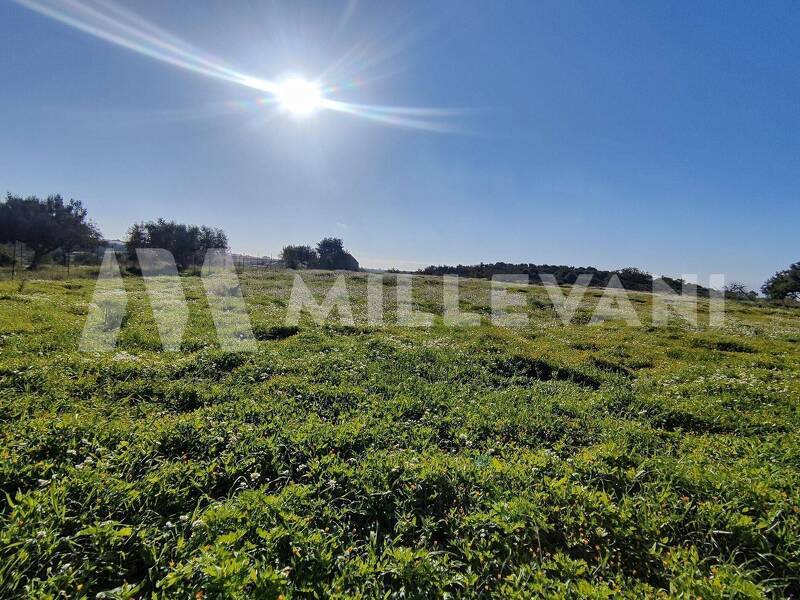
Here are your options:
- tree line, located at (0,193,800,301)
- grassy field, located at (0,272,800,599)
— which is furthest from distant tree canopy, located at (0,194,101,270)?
grassy field, located at (0,272,800,599)

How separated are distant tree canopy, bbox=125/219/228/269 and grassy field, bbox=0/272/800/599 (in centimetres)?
7048

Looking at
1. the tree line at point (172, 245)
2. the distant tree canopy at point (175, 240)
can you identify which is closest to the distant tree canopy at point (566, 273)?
the tree line at point (172, 245)

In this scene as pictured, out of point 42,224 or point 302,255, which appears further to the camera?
point 302,255

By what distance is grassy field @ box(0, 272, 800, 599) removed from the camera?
12.4 feet

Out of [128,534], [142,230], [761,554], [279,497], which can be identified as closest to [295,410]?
[279,497]

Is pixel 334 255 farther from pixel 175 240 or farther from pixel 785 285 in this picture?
pixel 785 285

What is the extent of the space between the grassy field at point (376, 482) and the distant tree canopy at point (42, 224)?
58.9 m

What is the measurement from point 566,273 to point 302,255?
7795 centimetres

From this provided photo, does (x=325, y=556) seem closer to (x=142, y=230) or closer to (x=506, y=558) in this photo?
(x=506, y=558)

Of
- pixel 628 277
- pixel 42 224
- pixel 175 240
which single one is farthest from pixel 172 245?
pixel 628 277

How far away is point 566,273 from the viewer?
309 ft

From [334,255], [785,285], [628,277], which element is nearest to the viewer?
[785,285]

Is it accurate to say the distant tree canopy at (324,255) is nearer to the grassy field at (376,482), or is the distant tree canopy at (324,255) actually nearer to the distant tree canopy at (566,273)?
the distant tree canopy at (566,273)

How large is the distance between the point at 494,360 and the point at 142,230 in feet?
268
